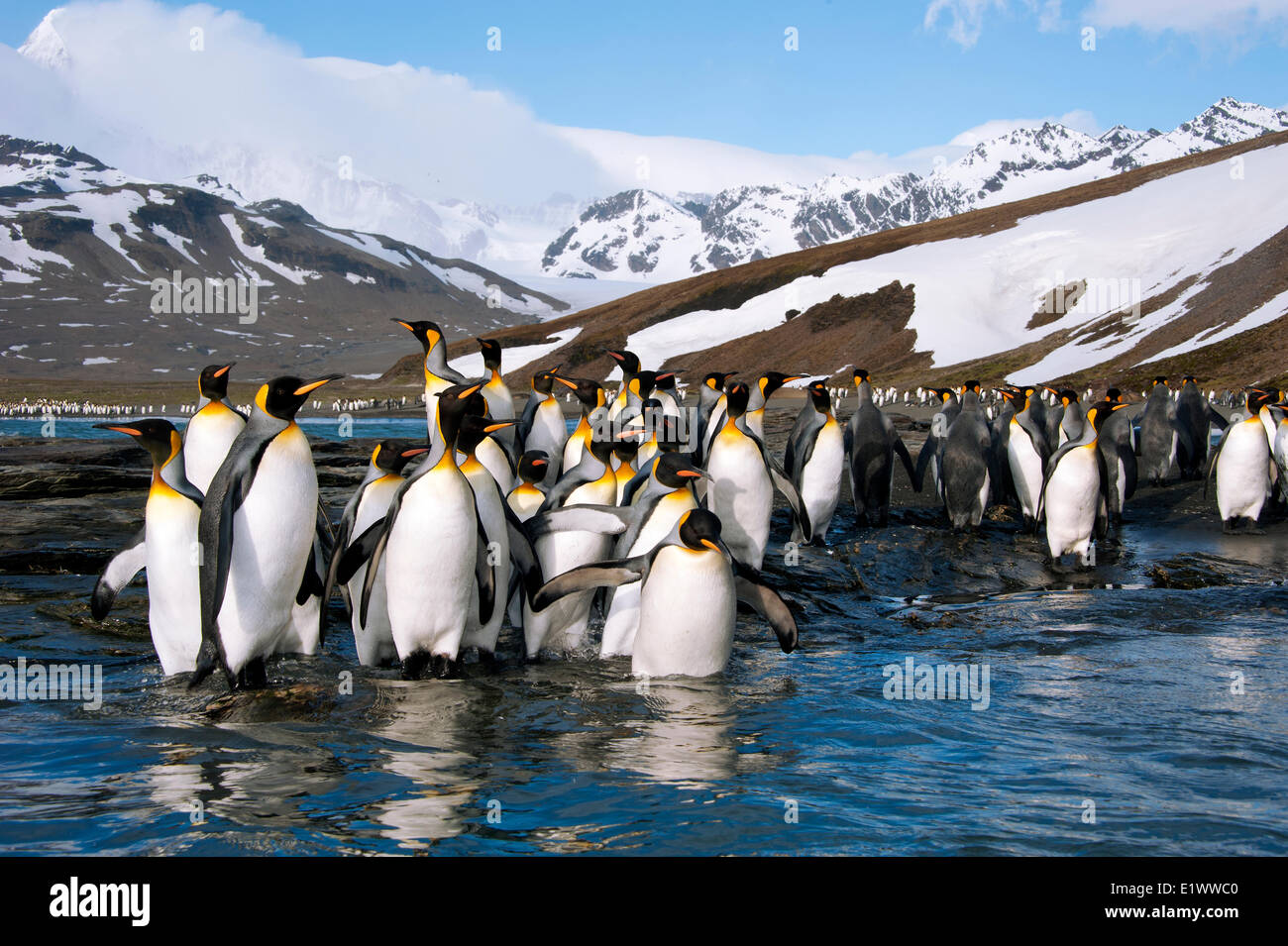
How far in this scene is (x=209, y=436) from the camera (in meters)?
6.67

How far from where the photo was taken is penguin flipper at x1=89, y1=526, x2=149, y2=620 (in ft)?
20.0

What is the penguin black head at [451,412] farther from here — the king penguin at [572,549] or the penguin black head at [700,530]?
the penguin black head at [700,530]

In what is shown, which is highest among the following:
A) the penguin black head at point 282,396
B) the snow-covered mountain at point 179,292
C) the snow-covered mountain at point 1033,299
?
the snow-covered mountain at point 179,292

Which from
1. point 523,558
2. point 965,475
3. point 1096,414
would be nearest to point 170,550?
point 523,558

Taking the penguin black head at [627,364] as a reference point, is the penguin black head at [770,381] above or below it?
below

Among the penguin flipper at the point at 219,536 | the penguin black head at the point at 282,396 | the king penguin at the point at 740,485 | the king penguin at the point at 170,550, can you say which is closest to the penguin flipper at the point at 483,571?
the penguin black head at the point at 282,396

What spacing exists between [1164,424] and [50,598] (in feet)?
46.2

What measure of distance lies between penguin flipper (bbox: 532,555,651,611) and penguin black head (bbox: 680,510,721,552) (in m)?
0.33

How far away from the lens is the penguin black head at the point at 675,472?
6.25m

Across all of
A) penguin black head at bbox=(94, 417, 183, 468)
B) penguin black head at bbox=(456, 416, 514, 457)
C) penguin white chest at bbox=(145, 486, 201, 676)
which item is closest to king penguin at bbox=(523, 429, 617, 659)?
penguin black head at bbox=(456, 416, 514, 457)

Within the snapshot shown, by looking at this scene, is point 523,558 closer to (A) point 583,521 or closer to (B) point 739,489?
(A) point 583,521

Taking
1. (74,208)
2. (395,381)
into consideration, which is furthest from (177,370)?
(74,208)

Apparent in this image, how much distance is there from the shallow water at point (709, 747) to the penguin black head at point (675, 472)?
1112 mm

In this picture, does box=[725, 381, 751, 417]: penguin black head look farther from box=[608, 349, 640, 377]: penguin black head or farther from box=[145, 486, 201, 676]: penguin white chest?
box=[145, 486, 201, 676]: penguin white chest
